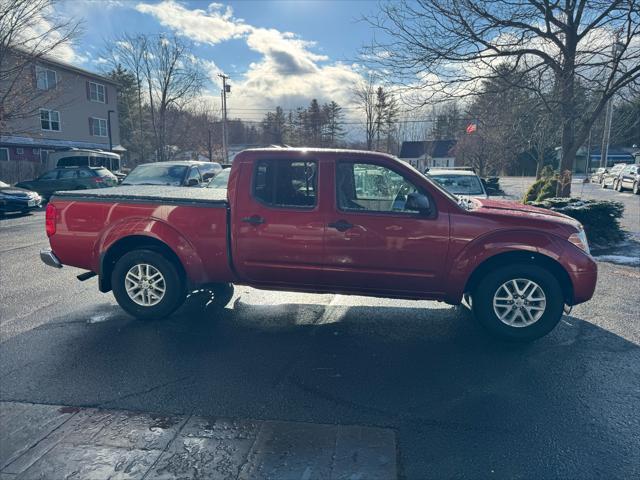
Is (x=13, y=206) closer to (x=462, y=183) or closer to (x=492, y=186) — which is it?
(x=462, y=183)

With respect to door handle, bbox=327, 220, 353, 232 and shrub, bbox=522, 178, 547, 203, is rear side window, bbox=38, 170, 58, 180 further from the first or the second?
shrub, bbox=522, 178, 547, 203

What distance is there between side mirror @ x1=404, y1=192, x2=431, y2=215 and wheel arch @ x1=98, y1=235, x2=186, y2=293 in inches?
105

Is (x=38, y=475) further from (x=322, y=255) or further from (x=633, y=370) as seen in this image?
(x=633, y=370)

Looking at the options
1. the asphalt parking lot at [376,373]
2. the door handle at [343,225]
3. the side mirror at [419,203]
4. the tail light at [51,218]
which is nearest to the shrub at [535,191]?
the asphalt parking lot at [376,373]

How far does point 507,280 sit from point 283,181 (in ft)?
8.44

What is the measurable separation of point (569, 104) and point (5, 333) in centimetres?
1210

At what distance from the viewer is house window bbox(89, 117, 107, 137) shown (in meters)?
37.4

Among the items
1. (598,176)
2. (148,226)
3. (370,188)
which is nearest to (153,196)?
(148,226)

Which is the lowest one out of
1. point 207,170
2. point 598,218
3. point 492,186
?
point 598,218

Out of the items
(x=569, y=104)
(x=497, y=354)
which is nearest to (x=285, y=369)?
(x=497, y=354)

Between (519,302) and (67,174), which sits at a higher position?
(67,174)

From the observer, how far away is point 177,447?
8.67 feet

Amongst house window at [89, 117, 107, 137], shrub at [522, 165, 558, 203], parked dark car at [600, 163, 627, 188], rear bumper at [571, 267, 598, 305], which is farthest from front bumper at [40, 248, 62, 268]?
house window at [89, 117, 107, 137]

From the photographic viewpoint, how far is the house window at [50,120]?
3234 centimetres
